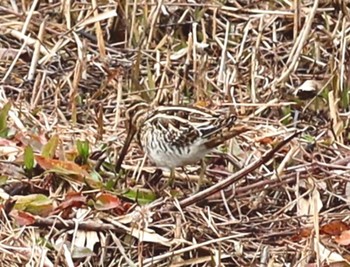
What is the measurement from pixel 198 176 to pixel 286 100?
2.96ft

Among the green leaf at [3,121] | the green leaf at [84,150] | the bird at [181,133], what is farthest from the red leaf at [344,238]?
the green leaf at [3,121]

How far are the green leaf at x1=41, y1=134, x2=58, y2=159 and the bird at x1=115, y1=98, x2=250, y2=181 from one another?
0.30 metres

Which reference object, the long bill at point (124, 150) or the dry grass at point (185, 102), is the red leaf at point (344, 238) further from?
the long bill at point (124, 150)

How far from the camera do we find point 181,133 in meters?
3.87

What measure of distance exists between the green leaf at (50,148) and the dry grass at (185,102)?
0.04 metres

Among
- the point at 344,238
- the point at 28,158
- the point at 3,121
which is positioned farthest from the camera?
the point at 3,121

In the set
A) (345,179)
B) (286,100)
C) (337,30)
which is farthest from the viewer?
(337,30)

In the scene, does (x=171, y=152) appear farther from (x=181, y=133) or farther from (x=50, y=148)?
(x=50, y=148)

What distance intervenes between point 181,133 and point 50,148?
54cm

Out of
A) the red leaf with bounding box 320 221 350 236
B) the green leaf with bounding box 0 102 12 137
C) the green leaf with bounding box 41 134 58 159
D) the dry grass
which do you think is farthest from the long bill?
the red leaf with bounding box 320 221 350 236

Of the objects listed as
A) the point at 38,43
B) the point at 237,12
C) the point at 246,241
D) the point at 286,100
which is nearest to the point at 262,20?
the point at 237,12

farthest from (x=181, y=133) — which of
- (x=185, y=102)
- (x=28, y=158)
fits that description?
(x=185, y=102)

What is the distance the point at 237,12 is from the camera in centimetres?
557

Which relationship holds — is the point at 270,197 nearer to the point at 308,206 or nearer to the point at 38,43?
the point at 308,206
